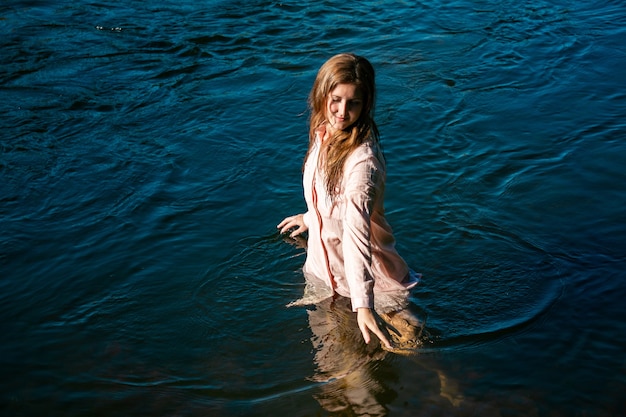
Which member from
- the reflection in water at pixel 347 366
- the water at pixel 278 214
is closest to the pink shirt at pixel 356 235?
the reflection in water at pixel 347 366

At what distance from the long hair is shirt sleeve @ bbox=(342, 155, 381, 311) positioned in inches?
4.2

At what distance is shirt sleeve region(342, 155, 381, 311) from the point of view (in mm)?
4219

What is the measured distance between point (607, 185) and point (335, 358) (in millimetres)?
3594

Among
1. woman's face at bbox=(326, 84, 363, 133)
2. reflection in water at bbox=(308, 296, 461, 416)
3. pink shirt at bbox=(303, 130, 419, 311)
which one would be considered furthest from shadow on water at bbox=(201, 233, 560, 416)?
woman's face at bbox=(326, 84, 363, 133)

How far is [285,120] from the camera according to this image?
877cm

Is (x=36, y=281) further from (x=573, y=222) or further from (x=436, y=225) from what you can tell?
(x=573, y=222)

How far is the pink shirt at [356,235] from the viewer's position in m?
4.24

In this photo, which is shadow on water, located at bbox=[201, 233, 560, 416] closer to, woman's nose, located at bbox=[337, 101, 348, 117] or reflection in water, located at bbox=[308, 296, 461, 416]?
reflection in water, located at bbox=[308, 296, 461, 416]

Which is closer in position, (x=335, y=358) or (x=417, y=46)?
(x=335, y=358)

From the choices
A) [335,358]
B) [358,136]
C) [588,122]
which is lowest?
[335,358]

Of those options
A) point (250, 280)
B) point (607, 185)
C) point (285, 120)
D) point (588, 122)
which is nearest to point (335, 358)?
point (250, 280)

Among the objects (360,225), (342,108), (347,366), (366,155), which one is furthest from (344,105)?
(347,366)

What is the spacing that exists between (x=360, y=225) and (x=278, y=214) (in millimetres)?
2829

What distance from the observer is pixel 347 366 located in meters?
5.09
